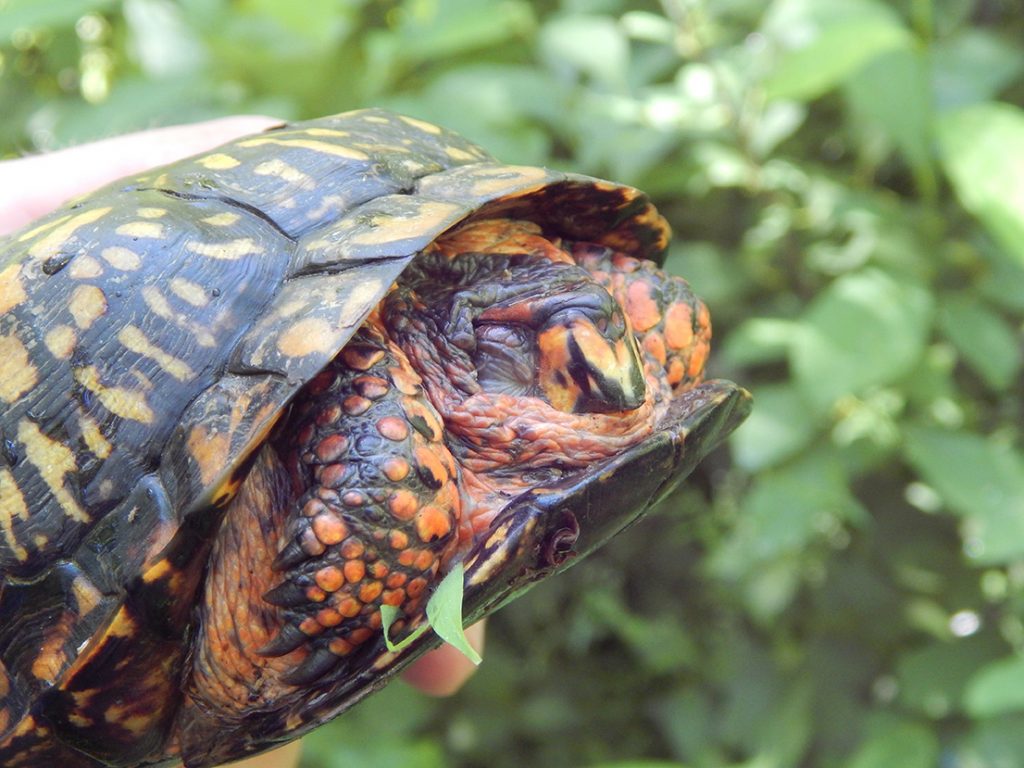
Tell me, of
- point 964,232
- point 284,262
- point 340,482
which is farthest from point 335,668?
point 964,232

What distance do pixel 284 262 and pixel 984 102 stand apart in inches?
40.3

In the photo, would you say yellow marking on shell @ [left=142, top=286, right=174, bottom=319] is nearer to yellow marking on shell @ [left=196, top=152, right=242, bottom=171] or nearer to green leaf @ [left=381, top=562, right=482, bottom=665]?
Result: yellow marking on shell @ [left=196, top=152, right=242, bottom=171]

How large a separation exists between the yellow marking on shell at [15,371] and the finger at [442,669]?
0.57 m

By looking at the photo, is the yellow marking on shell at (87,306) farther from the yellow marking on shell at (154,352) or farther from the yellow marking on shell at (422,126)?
the yellow marking on shell at (422,126)

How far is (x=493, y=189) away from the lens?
75cm

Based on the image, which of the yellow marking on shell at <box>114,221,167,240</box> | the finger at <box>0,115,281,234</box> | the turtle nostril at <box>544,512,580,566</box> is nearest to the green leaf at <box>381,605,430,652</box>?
the turtle nostril at <box>544,512,580,566</box>

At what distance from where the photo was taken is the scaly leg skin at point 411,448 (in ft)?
2.22

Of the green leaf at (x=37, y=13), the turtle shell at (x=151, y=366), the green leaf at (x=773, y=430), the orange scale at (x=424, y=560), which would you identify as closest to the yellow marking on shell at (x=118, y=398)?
the turtle shell at (x=151, y=366)

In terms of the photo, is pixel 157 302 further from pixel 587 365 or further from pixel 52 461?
pixel 587 365

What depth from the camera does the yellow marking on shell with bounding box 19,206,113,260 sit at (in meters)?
0.76

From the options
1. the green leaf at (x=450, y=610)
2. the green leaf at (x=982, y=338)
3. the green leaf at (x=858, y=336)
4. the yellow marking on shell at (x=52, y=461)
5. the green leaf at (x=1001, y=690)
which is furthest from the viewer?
the green leaf at (x=982, y=338)

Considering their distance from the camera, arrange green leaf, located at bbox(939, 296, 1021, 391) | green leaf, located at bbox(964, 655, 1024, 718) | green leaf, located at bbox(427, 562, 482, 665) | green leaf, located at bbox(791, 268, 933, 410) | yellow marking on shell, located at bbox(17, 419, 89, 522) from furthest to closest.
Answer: green leaf, located at bbox(939, 296, 1021, 391) < green leaf, located at bbox(791, 268, 933, 410) < green leaf, located at bbox(964, 655, 1024, 718) < yellow marking on shell, located at bbox(17, 419, 89, 522) < green leaf, located at bbox(427, 562, 482, 665)

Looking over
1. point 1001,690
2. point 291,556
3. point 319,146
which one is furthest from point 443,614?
point 1001,690

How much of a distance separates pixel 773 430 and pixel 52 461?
0.86m
